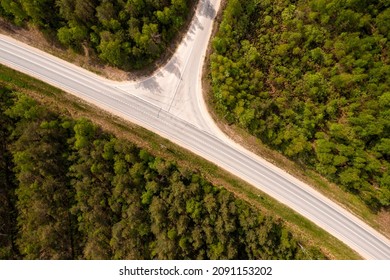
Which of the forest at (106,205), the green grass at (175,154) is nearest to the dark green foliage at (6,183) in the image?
the forest at (106,205)

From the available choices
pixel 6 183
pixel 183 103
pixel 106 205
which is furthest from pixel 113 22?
pixel 6 183

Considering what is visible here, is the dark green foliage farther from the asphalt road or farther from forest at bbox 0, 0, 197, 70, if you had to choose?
forest at bbox 0, 0, 197, 70

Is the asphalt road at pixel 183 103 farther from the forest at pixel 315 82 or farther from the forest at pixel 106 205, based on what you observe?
the forest at pixel 106 205

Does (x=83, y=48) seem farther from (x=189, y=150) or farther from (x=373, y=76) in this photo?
(x=373, y=76)

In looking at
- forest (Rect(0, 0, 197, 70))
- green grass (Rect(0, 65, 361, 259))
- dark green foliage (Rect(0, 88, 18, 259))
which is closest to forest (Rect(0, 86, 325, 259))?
dark green foliage (Rect(0, 88, 18, 259))

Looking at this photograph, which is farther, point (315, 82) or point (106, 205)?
point (106, 205)

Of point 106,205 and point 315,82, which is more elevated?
point 315,82

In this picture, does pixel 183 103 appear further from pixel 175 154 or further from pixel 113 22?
pixel 113 22
